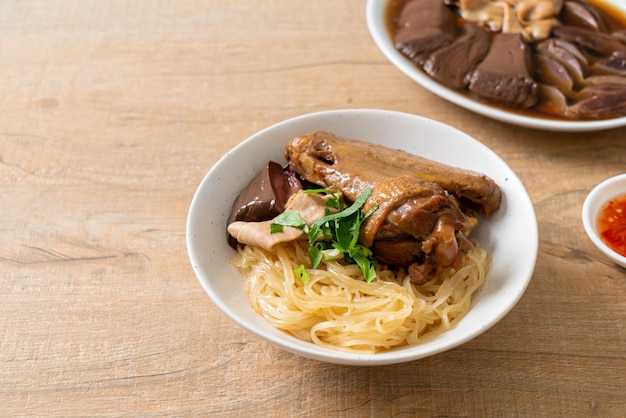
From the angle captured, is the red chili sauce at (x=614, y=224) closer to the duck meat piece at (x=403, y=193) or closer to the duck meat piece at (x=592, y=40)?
the duck meat piece at (x=403, y=193)

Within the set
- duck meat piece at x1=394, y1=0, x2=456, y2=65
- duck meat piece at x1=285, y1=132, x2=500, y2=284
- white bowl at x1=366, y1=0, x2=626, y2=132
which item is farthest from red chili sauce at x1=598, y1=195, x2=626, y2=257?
duck meat piece at x1=394, y1=0, x2=456, y2=65

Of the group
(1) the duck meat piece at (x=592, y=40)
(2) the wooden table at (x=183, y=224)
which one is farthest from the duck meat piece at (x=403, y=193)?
(1) the duck meat piece at (x=592, y=40)

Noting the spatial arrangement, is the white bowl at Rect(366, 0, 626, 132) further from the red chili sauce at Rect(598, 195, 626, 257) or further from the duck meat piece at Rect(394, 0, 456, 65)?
the red chili sauce at Rect(598, 195, 626, 257)

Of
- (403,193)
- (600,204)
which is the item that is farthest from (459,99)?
(403,193)

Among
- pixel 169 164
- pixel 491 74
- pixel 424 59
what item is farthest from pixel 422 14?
pixel 169 164

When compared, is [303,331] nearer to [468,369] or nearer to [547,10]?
[468,369]

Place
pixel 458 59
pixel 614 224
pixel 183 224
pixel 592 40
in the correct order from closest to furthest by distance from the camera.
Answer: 1. pixel 614 224
2. pixel 183 224
3. pixel 458 59
4. pixel 592 40

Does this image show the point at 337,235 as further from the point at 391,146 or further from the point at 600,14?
the point at 600,14
